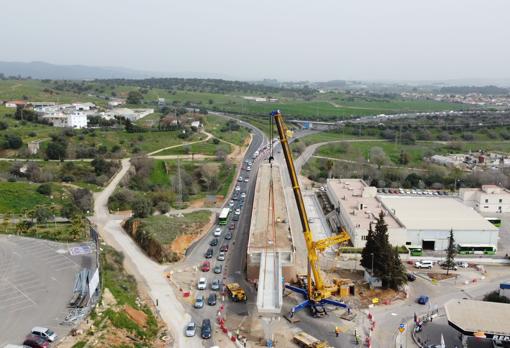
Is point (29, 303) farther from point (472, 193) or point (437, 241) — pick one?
point (472, 193)

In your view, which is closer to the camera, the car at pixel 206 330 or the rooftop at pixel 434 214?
the car at pixel 206 330

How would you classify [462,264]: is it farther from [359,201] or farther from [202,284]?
[202,284]

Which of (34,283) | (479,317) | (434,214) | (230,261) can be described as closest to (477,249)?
(434,214)

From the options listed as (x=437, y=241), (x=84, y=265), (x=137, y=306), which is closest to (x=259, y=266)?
(x=137, y=306)

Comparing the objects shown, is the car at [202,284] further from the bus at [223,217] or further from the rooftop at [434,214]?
the rooftop at [434,214]

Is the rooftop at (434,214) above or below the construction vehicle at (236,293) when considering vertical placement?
above

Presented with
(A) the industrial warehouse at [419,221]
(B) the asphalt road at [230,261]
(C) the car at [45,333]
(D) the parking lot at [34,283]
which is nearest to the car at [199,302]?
(B) the asphalt road at [230,261]

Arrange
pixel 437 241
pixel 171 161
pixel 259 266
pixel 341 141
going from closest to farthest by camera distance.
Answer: pixel 259 266 < pixel 437 241 < pixel 171 161 < pixel 341 141
